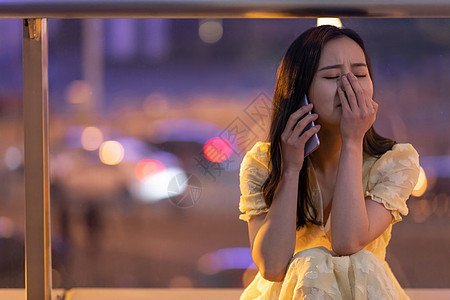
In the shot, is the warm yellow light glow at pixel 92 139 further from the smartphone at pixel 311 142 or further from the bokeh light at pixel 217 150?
the smartphone at pixel 311 142

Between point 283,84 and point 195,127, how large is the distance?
516 mm

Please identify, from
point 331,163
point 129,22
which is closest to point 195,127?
point 129,22

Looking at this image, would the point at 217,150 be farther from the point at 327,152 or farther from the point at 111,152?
the point at 327,152

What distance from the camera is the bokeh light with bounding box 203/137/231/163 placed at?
1669mm

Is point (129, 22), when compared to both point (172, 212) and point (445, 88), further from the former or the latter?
point (445, 88)

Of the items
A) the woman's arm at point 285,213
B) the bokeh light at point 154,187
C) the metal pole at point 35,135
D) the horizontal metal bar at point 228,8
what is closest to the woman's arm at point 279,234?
the woman's arm at point 285,213

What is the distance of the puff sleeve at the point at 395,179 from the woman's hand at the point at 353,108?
0.49ft

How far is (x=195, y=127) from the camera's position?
5.50 feet

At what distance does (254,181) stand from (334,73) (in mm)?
342

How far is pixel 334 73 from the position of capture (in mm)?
1139

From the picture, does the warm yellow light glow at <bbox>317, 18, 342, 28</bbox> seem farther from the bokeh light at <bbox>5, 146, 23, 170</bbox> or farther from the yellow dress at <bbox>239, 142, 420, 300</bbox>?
the bokeh light at <bbox>5, 146, 23, 170</bbox>

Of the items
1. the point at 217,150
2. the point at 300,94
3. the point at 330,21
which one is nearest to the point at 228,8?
the point at 300,94

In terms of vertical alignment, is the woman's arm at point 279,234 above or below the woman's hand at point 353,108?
below

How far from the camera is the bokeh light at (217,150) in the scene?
1669 millimetres
